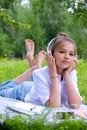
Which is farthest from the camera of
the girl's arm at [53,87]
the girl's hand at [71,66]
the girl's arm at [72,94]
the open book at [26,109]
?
the girl's hand at [71,66]

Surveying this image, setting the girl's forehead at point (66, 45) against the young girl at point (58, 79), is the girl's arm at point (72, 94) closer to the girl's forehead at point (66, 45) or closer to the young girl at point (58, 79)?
the young girl at point (58, 79)

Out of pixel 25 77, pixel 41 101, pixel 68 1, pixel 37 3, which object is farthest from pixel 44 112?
pixel 37 3

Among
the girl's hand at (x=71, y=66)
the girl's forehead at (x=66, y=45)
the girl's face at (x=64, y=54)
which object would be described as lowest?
the girl's hand at (x=71, y=66)

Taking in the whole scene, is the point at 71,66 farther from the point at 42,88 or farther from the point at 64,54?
the point at 42,88

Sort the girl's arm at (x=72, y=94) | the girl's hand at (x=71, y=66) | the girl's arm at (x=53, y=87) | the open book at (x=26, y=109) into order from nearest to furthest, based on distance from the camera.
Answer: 1. the open book at (x=26, y=109)
2. the girl's arm at (x=53, y=87)
3. the girl's arm at (x=72, y=94)
4. the girl's hand at (x=71, y=66)

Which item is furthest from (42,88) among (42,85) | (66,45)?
(66,45)

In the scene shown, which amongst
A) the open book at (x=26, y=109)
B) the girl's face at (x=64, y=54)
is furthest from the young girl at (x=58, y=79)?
the open book at (x=26, y=109)

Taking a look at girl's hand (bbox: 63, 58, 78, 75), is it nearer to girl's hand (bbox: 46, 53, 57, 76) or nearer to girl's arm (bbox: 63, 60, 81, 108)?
girl's arm (bbox: 63, 60, 81, 108)

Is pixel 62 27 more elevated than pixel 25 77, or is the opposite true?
pixel 25 77

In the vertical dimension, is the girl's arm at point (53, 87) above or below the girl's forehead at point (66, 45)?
below

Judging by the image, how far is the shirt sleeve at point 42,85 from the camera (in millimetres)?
3340

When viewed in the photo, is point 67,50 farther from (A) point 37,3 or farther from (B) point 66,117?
(A) point 37,3

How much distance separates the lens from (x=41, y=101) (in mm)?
3400

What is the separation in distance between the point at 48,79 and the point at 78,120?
3.03 feet
